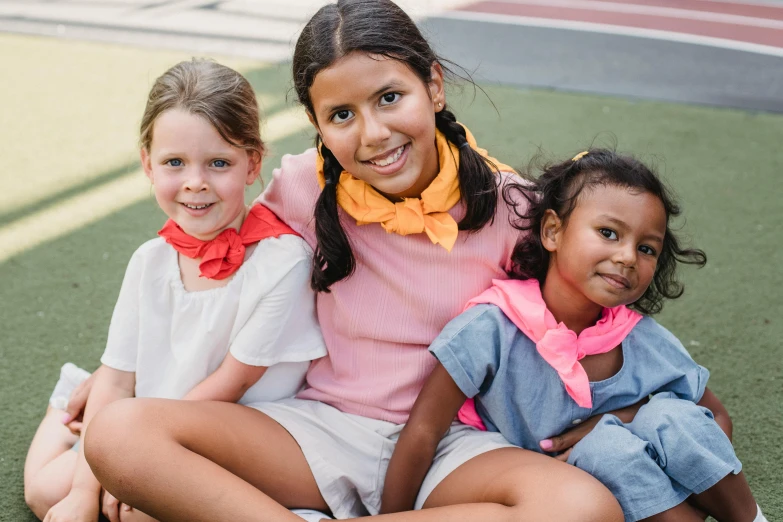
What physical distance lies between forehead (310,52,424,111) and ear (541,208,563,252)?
1.13ft

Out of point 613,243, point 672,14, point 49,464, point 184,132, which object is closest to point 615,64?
point 672,14

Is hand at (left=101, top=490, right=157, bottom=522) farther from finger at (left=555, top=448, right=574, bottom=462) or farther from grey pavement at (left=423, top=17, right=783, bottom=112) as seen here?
grey pavement at (left=423, top=17, right=783, bottom=112)

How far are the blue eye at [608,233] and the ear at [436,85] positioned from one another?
1.23 ft

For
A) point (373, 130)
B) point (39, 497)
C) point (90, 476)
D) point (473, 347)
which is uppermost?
point (373, 130)

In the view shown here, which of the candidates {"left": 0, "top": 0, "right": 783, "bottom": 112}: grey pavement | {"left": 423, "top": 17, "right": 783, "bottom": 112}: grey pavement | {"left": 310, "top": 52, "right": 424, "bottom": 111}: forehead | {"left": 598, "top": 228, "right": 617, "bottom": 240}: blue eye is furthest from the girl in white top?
{"left": 0, "top": 0, "right": 783, "bottom": 112}: grey pavement

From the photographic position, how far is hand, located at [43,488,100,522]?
62.2 inches

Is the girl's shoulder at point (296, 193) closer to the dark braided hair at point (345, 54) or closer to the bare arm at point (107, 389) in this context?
the dark braided hair at point (345, 54)

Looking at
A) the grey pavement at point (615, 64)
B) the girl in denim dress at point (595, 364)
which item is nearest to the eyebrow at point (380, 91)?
the girl in denim dress at point (595, 364)

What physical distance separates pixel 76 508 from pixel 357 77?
934mm

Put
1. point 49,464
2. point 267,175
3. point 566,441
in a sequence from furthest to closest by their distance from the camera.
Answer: point 267,175
point 49,464
point 566,441

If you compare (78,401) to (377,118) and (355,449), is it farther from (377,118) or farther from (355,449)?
(377,118)

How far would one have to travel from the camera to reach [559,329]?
1503 millimetres

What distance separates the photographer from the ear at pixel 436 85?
62.9 inches

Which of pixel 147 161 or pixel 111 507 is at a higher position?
pixel 147 161
